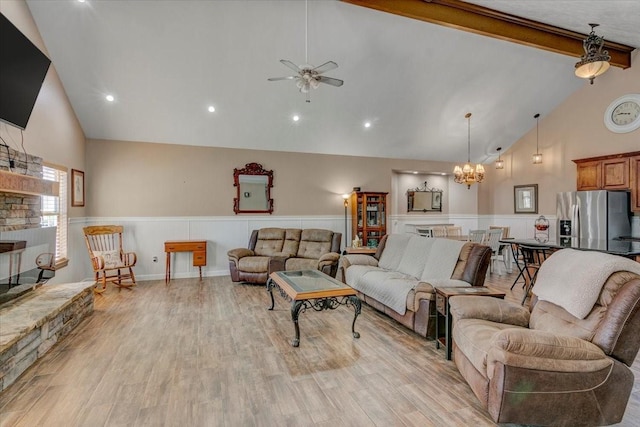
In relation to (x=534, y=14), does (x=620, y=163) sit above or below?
below

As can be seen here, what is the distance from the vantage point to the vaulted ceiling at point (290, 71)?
4.16 meters

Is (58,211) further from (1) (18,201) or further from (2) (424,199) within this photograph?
(2) (424,199)

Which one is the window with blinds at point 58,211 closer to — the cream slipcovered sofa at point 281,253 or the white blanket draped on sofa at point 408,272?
the cream slipcovered sofa at point 281,253

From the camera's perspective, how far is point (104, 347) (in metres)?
3.11

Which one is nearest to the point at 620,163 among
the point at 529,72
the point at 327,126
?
the point at 529,72

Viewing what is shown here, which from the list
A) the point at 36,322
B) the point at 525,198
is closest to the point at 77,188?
the point at 36,322

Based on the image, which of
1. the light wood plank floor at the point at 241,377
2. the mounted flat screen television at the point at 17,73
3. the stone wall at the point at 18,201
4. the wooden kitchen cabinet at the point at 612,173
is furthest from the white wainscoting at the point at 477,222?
the mounted flat screen television at the point at 17,73

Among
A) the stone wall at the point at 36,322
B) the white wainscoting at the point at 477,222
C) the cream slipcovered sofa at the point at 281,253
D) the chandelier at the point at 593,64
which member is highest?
the chandelier at the point at 593,64

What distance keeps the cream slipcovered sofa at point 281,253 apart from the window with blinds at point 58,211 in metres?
2.56

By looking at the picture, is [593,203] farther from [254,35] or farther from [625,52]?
[254,35]

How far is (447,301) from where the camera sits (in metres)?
2.78

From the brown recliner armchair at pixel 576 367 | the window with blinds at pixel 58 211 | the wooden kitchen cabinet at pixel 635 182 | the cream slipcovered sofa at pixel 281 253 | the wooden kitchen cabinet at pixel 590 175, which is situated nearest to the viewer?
the brown recliner armchair at pixel 576 367

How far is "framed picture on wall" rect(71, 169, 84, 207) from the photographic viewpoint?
205 inches

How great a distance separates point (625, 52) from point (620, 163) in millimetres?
1953
